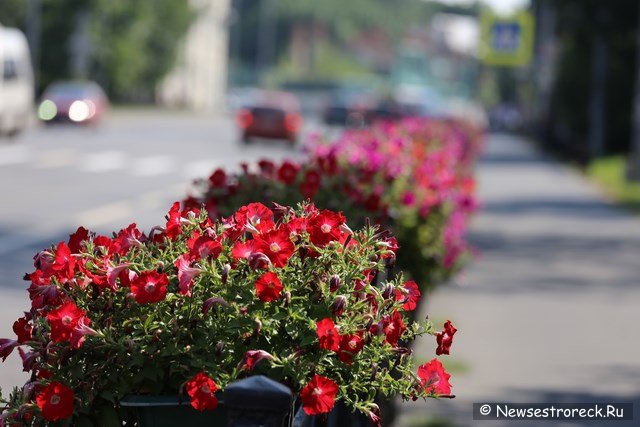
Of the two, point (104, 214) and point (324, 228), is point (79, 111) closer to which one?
point (104, 214)

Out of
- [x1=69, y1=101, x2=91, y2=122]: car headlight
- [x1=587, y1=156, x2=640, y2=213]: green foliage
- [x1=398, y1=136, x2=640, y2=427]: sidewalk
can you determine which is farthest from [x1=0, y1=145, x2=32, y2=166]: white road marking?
[x1=69, y1=101, x2=91, y2=122]: car headlight

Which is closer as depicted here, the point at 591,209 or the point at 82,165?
the point at 591,209

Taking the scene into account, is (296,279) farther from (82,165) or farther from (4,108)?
(4,108)

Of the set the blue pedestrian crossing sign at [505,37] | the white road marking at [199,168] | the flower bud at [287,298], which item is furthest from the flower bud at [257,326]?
the blue pedestrian crossing sign at [505,37]

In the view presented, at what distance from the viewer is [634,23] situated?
136 ft

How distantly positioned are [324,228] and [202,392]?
704 millimetres

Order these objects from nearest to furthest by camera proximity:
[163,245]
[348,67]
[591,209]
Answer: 1. [163,245]
2. [591,209]
3. [348,67]

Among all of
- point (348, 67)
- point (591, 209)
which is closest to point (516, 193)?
point (591, 209)

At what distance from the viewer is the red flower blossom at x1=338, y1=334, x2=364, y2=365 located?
3932 millimetres

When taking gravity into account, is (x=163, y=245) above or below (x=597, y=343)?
above

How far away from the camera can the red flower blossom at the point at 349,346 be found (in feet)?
12.9

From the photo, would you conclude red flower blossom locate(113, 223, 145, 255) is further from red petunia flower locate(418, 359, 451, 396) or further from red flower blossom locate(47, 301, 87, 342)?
red petunia flower locate(418, 359, 451, 396)

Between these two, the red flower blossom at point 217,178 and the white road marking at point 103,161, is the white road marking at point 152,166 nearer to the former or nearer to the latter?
the white road marking at point 103,161

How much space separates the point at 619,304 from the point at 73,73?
2268 inches
